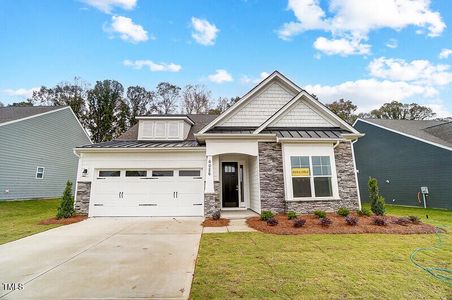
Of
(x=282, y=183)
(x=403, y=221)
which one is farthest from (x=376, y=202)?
(x=282, y=183)

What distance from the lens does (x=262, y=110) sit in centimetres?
1120

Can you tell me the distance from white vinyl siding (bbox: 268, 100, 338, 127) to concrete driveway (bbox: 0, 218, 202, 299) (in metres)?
6.67

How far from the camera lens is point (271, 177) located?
370 inches

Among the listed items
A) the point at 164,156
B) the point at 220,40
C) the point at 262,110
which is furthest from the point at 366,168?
the point at 164,156

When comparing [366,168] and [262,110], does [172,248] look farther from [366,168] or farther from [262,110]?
[366,168]

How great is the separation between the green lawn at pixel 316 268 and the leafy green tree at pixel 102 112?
2571cm

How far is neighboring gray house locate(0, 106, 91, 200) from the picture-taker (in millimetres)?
13531

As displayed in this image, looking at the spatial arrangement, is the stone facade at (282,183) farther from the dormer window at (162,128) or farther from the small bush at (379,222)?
the dormer window at (162,128)

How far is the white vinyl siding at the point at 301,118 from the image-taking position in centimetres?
1060

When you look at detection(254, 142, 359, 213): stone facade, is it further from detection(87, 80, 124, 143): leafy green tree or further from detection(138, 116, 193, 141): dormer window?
detection(87, 80, 124, 143): leafy green tree

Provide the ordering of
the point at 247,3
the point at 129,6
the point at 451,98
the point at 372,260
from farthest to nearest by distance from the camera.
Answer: the point at 451,98, the point at 247,3, the point at 129,6, the point at 372,260

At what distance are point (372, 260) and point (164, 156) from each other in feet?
27.7

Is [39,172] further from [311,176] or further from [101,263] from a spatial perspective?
[311,176]

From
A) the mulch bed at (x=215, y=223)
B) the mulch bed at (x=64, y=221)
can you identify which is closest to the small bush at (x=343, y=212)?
the mulch bed at (x=215, y=223)
